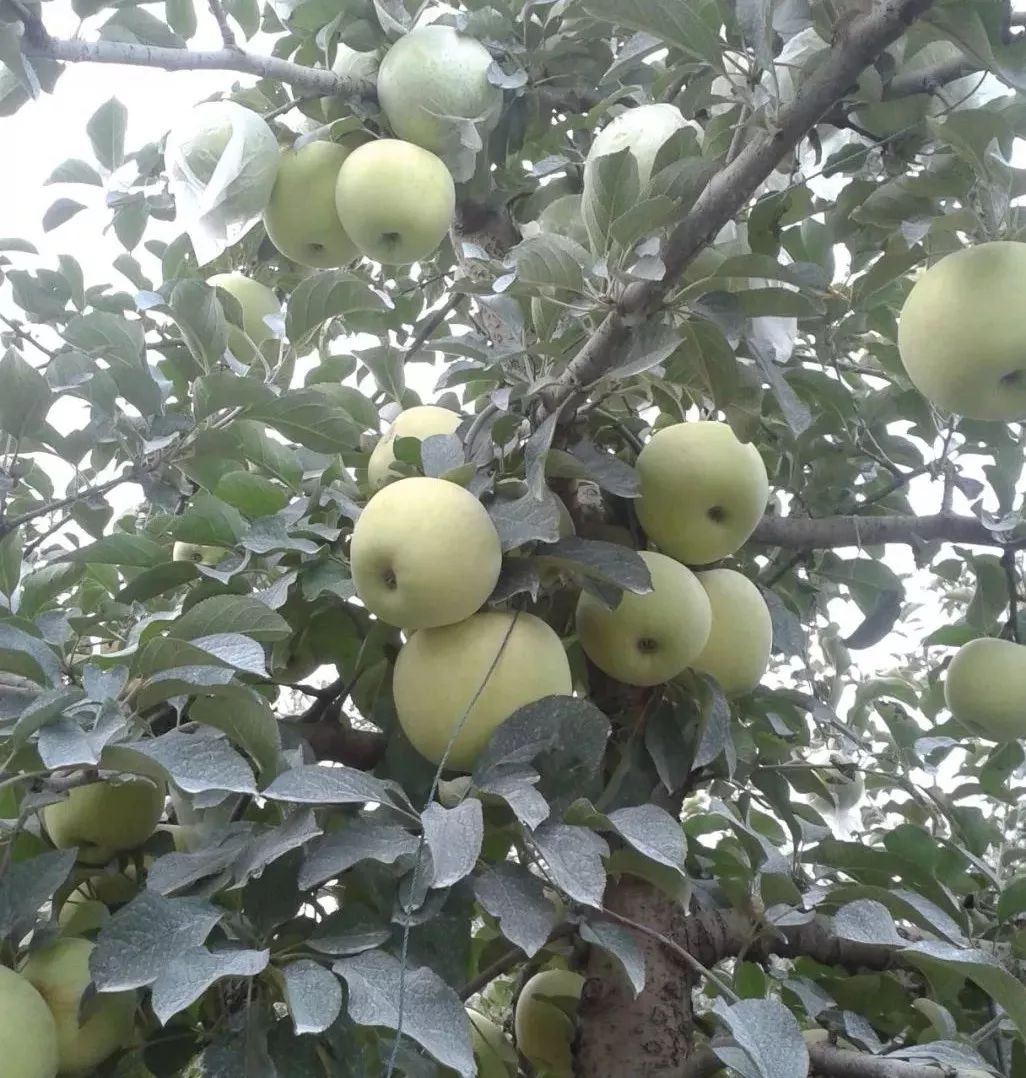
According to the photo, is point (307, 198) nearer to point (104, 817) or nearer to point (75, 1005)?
point (104, 817)

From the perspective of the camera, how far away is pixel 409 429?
1141mm

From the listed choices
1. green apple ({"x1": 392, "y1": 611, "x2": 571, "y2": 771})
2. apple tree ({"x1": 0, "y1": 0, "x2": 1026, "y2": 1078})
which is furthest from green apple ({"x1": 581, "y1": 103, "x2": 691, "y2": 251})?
green apple ({"x1": 392, "y1": 611, "x2": 571, "y2": 771})

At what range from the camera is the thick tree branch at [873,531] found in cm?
118

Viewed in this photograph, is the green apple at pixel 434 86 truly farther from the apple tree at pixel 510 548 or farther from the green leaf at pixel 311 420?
the green leaf at pixel 311 420

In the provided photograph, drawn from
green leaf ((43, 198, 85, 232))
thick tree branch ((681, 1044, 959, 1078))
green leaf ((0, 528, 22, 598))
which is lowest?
thick tree branch ((681, 1044, 959, 1078))

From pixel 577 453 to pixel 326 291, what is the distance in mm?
357

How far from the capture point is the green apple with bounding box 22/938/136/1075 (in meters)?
0.85

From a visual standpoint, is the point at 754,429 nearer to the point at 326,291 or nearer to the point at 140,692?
the point at 326,291

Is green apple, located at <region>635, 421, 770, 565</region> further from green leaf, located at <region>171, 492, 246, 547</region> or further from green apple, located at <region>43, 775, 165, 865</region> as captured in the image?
green apple, located at <region>43, 775, 165, 865</region>

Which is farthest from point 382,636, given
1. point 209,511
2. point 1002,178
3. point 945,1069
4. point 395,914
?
point 1002,178

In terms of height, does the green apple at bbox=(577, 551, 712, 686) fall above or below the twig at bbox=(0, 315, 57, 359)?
below

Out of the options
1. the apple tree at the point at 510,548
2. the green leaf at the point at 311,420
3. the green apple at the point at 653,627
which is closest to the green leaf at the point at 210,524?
the apple tree at the point at 510,548

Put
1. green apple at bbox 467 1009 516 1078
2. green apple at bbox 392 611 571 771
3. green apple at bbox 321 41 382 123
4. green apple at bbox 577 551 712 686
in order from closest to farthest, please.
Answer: green apple at bbox 392 611 571 771, green apple at bbox 577 551 712 686, green apple at bbox 467 1009 516 1078, green apple at bbox 321 41 382 123

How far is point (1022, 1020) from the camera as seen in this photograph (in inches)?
32.1
